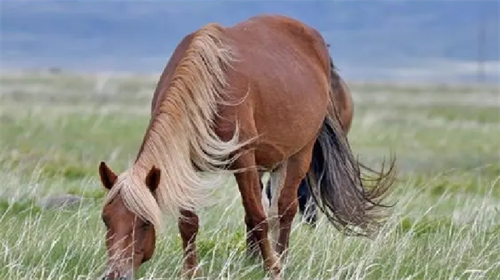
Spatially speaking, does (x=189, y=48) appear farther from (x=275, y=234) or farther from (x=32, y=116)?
(x=32, y=116)

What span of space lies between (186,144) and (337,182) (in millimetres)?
2484

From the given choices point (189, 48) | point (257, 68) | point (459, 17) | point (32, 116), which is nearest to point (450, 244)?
point (257, 68)

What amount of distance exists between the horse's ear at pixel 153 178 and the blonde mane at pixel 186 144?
0.12 ft

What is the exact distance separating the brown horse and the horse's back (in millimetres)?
10

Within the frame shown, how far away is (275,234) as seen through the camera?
27.4 ft

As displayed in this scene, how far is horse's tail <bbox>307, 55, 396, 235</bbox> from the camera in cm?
896

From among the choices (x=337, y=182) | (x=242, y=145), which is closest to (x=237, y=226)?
(x=337, y=182)

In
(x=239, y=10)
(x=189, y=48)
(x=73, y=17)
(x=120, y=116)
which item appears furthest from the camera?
(x=73, y=17)

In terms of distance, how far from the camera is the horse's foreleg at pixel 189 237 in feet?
24.0

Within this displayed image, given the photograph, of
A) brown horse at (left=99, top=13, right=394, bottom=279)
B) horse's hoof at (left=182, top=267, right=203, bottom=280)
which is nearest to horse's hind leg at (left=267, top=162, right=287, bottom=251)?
brown horse at (left=99, top=13, right=394, bottom=279)

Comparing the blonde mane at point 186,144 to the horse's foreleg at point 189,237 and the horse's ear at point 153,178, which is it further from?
the horse's foreleg at point 189,237

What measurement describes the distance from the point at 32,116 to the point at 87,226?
19231 millimetres

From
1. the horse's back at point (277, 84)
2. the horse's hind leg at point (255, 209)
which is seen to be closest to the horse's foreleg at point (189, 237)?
the horse's hind leg at point (255, 209)

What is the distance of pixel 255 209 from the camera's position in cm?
748
